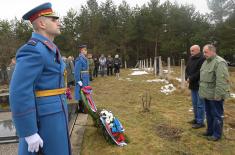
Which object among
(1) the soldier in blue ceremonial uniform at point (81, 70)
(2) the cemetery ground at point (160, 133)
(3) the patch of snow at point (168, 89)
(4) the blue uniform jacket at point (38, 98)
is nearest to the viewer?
(4) the blue uniform jacket at point (38, 98)

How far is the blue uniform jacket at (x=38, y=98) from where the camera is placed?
2.47m

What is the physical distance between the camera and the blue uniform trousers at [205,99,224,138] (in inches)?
224

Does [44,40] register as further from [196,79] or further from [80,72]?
[80,72]

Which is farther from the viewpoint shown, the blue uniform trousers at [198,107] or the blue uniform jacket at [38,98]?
the blue uniform trousers at [198,107]

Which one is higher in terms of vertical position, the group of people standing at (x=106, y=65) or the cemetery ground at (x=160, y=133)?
the group of people standing at (x=106, y=65)

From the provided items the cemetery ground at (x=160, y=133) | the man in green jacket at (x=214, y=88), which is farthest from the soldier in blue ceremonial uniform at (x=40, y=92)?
the man in green jacket at (x=214, y=88)

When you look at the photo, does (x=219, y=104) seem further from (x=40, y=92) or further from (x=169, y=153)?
(x=40, y=92)

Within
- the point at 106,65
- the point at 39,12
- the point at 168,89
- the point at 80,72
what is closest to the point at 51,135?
the point at 39,12

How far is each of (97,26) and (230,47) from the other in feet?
58.5

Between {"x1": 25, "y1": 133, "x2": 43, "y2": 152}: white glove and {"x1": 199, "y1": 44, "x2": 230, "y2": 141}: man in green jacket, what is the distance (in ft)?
12.3

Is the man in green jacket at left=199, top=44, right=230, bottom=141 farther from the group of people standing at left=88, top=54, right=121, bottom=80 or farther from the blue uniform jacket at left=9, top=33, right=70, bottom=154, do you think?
the group of people standing at left=88, top=54, right=121, bottom=80

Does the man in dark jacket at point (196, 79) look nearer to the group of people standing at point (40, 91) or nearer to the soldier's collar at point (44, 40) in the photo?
the group of people standing at point (40, 91)

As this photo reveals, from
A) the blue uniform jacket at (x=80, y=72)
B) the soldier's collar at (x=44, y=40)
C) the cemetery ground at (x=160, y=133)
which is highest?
the soldier's collar at (x=44, y=40)

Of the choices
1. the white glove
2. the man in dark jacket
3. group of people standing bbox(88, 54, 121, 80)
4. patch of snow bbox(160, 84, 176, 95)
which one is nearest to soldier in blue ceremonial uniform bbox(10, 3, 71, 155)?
the white glove
